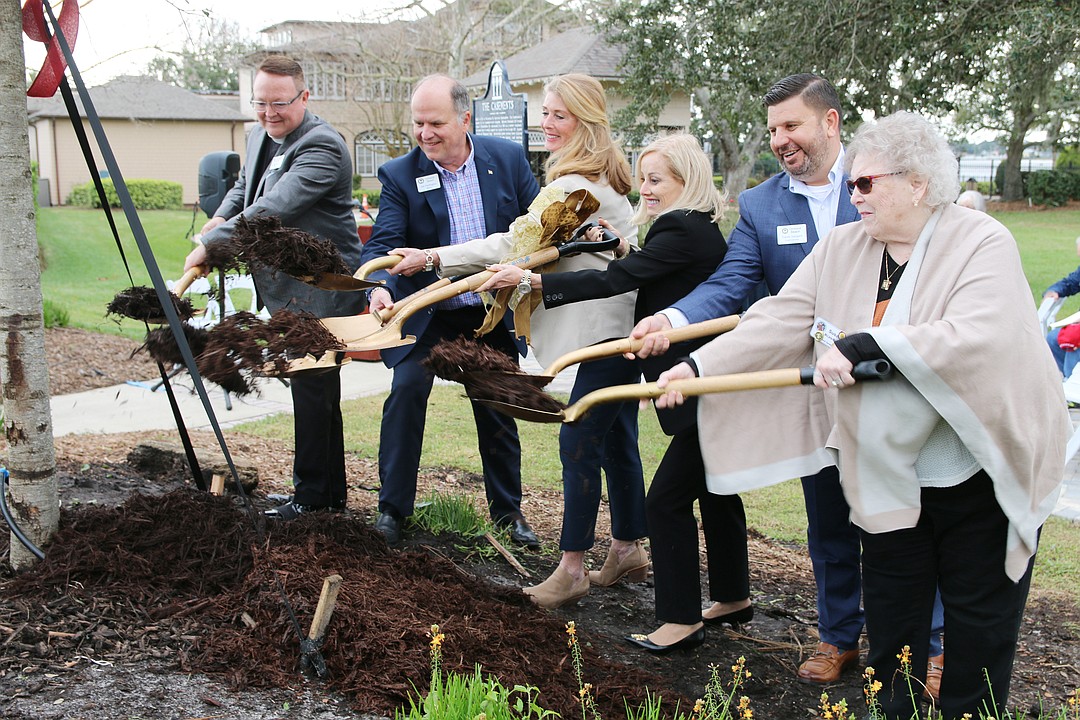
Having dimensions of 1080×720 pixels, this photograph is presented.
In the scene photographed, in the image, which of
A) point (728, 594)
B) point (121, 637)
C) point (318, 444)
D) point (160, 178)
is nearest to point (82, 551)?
point (121, 637)

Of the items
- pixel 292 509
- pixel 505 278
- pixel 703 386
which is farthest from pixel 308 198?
pixel 703 386

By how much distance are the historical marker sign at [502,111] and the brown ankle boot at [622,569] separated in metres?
8.69

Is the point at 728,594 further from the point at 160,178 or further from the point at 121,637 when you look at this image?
the point at 160,178

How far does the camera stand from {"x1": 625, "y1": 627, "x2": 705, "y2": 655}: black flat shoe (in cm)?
400

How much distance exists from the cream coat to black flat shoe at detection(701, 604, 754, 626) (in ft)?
4.16

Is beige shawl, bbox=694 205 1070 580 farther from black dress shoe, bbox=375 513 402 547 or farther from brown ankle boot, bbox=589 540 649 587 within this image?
black dress shoe, bbox=375 513 402 547

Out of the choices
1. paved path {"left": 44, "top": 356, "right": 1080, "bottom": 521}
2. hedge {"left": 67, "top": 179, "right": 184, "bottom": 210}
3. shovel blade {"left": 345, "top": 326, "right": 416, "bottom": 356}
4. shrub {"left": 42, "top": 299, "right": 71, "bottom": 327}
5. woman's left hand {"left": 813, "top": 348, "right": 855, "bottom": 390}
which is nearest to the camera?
woman's left hand {"left": 813, "top": 348, "right": 855, "bottom": 390}

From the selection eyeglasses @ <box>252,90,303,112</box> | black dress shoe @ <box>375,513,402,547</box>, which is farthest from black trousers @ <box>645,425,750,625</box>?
eyeglasses @ <box>252,90,303,112</box>

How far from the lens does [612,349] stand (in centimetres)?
380

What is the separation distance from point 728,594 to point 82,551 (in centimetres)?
257

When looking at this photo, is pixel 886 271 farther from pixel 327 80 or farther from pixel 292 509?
pixel 327 80

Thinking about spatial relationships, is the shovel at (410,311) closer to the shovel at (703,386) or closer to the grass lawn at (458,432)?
the shovel at (703,386)

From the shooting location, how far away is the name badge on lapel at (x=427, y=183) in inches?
199

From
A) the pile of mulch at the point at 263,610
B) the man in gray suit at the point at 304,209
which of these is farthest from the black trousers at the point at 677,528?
the man in gray suit at the point at 304,209
